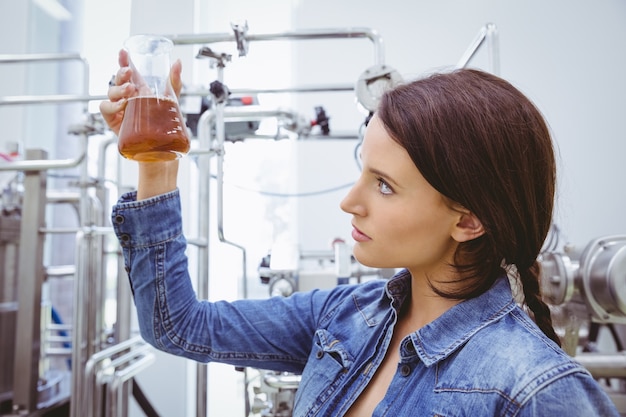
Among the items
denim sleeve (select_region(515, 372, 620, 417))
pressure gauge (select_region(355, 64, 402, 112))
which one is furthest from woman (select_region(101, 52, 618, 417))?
pressure gauge (select_region(355, 64, 402, 112))

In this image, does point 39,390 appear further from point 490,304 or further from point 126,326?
point 490,304

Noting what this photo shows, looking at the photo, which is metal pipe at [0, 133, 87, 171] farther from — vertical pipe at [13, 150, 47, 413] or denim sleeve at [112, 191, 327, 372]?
denim sleeve at [112, 191, 327, 372]

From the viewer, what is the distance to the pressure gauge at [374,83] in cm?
107

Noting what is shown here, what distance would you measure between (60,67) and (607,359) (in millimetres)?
2895

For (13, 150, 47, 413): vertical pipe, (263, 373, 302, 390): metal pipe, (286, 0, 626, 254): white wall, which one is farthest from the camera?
(286, 0, 626, 254): white wall

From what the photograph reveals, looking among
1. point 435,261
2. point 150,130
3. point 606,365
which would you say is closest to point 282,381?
point 435,261

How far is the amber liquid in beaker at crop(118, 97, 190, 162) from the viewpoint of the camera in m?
0.61

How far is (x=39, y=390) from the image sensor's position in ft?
5.09

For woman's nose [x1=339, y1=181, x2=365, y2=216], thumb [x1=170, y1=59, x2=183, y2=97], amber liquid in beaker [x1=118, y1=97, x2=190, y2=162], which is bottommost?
woman's nose [x1=339, y1=181, x2=365, y2=216]

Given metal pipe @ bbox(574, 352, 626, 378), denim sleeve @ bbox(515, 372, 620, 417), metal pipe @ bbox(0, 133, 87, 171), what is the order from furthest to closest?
metal pipe @ bbox(0, 133, 87, 171) → metal pipe @ bbox(574, 352, 626, 378) → denim sleeve @ bbox(515, 372, 620, 417)

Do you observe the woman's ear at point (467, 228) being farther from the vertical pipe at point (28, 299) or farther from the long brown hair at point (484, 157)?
the vertical pipe at point (28, 299)

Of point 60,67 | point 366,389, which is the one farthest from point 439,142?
point 60,67

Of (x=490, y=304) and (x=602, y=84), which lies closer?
(x=490, y=304)

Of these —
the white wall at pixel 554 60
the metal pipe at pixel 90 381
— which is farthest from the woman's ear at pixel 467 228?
the white wall at pixel 554 60
